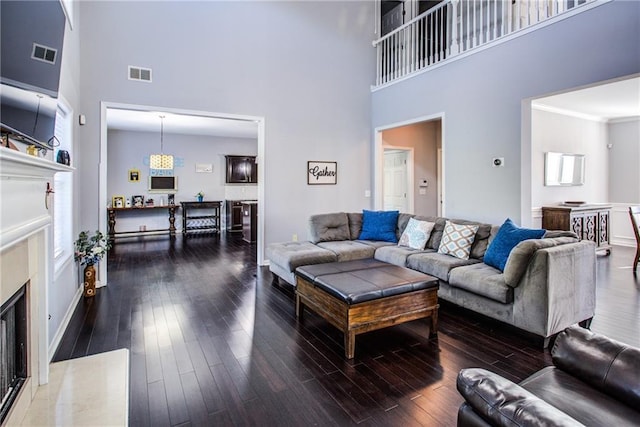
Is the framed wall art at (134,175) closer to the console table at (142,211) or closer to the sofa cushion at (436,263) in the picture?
the console table at (142,211)

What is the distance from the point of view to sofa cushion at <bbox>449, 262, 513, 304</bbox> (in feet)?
9.51

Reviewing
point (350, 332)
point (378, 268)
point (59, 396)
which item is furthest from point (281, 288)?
point (59, 396)

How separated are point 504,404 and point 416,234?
137 inches

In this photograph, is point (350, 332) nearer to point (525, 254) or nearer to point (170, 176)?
point (525, 254)

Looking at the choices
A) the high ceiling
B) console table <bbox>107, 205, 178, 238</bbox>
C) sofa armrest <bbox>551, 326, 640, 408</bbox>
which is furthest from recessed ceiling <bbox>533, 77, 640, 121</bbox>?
console table <bbox>107, 205, 178, 238</bbox>

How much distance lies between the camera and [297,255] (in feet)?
13.5

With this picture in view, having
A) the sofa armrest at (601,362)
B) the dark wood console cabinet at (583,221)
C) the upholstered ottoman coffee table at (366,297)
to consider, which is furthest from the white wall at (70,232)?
the dark wood console cabinet at (583,221)

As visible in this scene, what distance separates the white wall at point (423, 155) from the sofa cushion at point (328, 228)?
262cm

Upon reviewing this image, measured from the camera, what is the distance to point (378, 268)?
10.6 feet

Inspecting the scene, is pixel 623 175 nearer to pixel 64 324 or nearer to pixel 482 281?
pixel 482 281

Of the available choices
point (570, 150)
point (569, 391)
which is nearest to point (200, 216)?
point (570, 150)

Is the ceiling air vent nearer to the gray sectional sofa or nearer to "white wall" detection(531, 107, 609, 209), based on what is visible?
the gray sectional sofa

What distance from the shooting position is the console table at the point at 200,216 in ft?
29.9

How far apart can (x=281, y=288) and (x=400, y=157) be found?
4.42 metres
